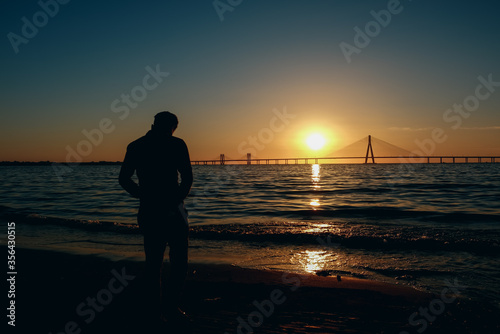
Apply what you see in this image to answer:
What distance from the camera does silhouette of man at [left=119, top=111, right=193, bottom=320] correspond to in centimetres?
308

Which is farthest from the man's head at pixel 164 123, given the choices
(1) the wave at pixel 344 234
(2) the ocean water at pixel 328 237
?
(1) the wave at pixel 344 234

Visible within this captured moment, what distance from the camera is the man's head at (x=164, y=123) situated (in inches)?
123

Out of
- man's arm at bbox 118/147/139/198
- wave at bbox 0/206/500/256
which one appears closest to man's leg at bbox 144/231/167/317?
man's arm at bbox 118/147/139/198

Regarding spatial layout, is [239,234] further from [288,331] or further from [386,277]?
[288,331]

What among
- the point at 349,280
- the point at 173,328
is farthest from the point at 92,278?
the point at 349,280

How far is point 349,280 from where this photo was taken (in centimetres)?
484

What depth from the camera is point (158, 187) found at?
3.09 metres

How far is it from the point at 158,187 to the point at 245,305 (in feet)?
5.56

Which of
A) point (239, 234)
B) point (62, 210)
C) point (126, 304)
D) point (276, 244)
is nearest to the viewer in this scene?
point (126, 304)

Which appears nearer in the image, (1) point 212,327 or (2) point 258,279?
(1) point 212,327

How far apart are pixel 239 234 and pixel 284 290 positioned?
177 inches

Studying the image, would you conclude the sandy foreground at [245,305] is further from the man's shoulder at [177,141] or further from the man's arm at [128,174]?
the man's shoulder at [177,141]

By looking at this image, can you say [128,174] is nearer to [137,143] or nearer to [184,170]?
[137,143]

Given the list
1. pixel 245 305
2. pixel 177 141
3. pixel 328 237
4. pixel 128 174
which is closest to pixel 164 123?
pixel 177 141
